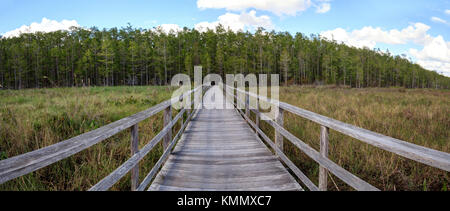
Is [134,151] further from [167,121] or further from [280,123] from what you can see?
[280,123]

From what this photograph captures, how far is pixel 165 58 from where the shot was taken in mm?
47656

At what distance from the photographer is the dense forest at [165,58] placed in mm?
49844

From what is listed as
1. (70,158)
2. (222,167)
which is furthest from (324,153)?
(70,158)

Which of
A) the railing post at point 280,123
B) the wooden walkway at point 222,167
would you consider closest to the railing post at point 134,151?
the wooden walkway at point 222,167

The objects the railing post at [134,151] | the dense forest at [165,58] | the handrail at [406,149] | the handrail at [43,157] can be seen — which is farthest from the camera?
the dense forest at [165,58]

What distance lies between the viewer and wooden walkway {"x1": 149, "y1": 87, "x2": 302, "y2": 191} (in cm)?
269

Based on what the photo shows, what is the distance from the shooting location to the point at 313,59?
6462cm

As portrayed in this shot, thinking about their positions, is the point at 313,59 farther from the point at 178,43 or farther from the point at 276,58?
the point at 178,43

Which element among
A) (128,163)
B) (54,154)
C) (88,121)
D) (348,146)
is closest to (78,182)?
(128,163)

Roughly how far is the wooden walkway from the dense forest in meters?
44.8

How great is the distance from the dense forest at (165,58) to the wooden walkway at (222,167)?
44839 mm

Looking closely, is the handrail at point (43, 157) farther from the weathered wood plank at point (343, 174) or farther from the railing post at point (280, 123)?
the railing post at point (280, 123)

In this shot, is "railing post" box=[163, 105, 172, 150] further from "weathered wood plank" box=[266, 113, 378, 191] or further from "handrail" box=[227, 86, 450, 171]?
"handrail" box=[227, 86, 450, 171]
